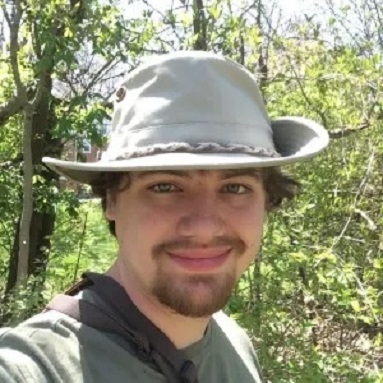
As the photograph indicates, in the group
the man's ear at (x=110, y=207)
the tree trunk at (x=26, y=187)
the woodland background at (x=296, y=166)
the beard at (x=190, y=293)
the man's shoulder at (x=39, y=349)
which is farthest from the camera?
the tree trunk at (x=26, y=187)

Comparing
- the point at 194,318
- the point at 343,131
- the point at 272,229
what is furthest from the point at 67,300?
the point at 343,131

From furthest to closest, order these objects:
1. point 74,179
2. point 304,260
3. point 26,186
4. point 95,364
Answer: point 26,186 < point 304,260 < point 74,179 < point 95,364

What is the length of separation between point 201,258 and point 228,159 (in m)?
0.20

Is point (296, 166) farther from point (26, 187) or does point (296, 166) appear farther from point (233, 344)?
point (233, 344)

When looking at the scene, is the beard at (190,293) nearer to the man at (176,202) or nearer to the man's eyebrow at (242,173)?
the man at (176,202)

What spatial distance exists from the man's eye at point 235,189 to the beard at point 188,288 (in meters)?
0.08

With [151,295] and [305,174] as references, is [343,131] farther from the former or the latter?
[151,295]

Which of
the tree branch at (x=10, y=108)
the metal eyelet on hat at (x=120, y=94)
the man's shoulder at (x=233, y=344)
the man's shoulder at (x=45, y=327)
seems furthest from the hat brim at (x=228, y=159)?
the tree branch at (x=10, y=108)

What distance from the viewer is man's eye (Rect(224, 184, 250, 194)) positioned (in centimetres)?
147

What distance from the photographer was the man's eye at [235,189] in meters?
1.47

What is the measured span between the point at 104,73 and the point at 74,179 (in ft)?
15.4

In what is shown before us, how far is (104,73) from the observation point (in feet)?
20.5

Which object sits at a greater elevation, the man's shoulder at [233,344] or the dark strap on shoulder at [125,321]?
the dark strap on shoulder at [125,321]

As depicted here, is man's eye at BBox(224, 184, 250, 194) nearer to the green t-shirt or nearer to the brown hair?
the brown hair
